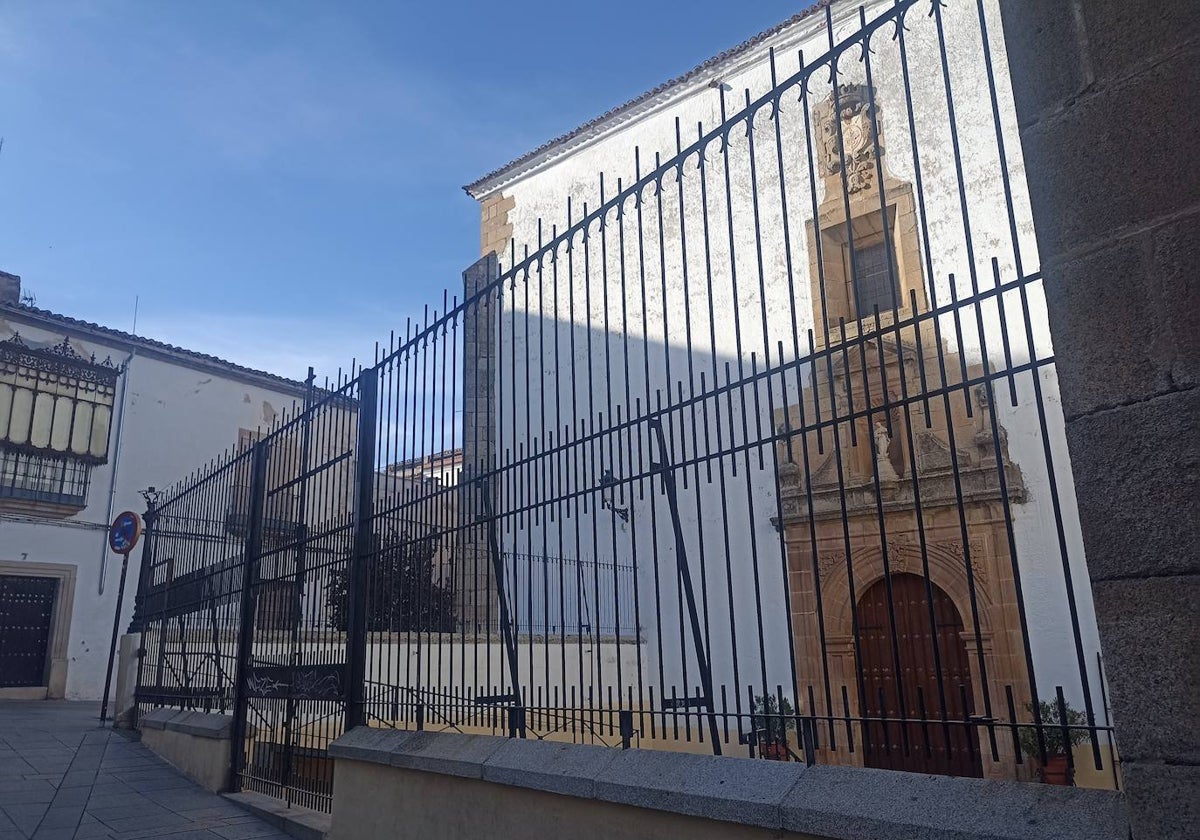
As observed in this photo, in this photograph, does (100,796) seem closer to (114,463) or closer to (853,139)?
(853,139)

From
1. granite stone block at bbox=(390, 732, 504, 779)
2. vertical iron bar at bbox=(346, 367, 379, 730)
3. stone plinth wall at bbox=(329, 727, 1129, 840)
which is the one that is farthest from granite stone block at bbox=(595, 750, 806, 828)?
vertical iron bar at bbox=(346, 367, 379, 730)

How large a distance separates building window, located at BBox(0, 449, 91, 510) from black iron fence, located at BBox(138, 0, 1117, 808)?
7.63 meters

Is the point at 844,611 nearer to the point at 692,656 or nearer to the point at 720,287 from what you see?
the point at 692,656

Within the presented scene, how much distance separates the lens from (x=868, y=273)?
11305mm

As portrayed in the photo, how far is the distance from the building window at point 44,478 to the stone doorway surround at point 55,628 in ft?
3.98

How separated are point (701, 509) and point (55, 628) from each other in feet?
46.3

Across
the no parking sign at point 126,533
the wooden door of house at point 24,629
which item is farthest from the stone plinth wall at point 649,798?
the wooden door of house at point 24,629

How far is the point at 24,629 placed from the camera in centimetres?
1606

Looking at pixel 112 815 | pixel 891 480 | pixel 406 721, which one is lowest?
pixel 112 815

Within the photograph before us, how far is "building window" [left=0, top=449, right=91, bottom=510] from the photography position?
52.4ft

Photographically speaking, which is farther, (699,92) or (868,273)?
(699,92)

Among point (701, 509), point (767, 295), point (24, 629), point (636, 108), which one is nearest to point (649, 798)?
point (701, 509)

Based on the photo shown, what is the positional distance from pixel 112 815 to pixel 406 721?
7.89 ft

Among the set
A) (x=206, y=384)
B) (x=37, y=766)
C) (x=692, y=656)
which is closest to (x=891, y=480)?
(x=692, y=656)
